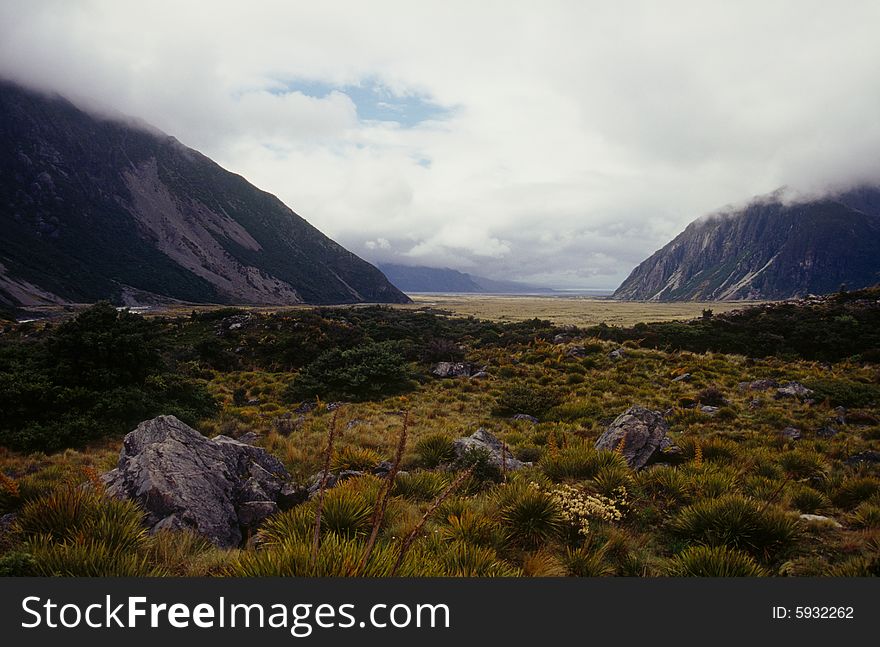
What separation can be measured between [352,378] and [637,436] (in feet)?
40.6

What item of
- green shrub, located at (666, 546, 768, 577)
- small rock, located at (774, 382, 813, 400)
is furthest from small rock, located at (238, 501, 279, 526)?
small rock, located at (774, 382, 813, 400)

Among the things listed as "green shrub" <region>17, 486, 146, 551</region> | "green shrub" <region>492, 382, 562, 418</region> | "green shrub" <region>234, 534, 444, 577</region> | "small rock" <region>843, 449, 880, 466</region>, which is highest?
"green shrub" <region>234, 534, 444, 577</region>

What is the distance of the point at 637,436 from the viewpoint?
936cm

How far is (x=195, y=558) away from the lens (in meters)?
4.55

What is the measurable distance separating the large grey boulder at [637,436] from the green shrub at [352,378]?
34.9ft

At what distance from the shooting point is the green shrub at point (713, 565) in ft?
14.4

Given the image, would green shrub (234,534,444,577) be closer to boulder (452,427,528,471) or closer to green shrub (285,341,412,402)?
boulder (452,427,528,471)

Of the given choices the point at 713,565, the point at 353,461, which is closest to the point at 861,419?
the point at 713,565

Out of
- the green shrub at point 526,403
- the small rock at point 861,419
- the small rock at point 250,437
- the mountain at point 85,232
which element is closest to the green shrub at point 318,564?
the small rock at point 250,437

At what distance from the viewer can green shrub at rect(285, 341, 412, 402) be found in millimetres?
17750

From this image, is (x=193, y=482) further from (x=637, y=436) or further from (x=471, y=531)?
(x=637, y=436)

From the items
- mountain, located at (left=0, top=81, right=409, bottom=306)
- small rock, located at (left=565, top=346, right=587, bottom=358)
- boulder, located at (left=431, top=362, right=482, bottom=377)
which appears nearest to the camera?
boulder, located at (left=431, top=362, right=482, bottom=377)

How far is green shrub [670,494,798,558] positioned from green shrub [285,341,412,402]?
1367 cm

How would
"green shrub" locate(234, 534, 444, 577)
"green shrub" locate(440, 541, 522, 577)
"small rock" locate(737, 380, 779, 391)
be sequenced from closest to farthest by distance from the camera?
"green shrub" locate(234, 534, 444, 577) → "green shrub" locate(440, 541, 522, 577) → "small rock" locate(737, 380, 779, 391)
